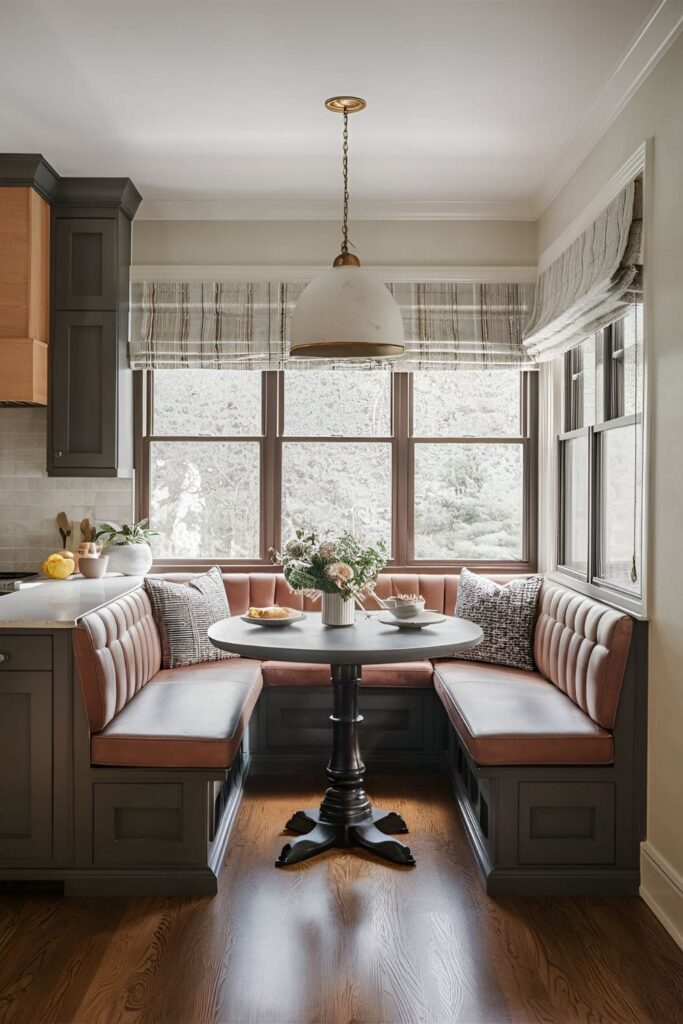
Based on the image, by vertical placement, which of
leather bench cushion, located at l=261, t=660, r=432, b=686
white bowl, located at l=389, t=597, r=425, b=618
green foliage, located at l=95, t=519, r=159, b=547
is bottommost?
leather bench cushion, located at l=261, t=660, r=432, b=686

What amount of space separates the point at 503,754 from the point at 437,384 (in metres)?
2.44

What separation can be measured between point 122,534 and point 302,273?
1718 mm

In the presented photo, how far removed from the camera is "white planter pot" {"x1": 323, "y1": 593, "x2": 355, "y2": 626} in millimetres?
3576

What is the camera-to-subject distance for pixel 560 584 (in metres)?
4.46

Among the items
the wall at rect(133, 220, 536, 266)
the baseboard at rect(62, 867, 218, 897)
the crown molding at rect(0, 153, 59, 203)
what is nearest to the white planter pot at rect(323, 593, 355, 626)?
the baseboard at rect(62, 867, 218, 897)

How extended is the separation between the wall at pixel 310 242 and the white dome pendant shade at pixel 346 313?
1717 mm

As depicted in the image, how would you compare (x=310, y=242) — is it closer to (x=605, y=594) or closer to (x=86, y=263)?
(x=86, y=263)

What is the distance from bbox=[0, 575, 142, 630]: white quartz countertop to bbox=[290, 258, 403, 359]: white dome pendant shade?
129 cm

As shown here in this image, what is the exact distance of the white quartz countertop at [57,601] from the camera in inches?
122

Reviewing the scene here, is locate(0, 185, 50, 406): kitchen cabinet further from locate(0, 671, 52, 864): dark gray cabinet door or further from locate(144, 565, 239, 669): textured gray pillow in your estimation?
locate(0, 671, 52, 864): dark gray cabinet door

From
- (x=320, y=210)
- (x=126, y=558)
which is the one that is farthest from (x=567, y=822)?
(x=320, y=210)

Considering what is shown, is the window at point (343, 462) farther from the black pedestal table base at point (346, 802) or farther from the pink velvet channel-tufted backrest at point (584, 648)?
the black pedestal table base at point (346, 802)

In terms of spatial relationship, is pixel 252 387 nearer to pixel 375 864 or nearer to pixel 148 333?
pixel 148 333

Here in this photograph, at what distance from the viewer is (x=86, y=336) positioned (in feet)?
15.0
